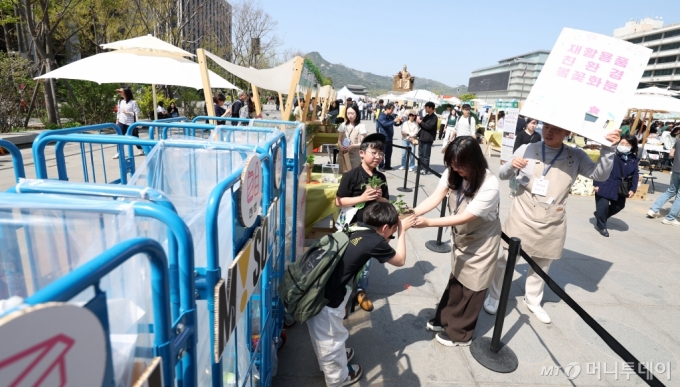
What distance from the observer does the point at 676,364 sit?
316 cm

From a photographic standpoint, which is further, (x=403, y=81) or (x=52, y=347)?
(x=403, y=81)

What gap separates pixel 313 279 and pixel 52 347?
5.40 feet

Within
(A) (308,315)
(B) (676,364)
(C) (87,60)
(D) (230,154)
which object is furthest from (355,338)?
(C) (87,60)

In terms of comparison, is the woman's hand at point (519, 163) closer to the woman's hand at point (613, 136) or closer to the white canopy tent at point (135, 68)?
the woman's hand at point (613, 136)

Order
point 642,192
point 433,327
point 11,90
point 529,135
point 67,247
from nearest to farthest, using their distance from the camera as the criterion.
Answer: point 67,247
point 433,327
point 529,135
point 642,192
point 11,90

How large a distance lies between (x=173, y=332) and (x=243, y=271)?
1.64 feet

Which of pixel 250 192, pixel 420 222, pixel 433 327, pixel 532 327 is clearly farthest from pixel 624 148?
pixel 250 192

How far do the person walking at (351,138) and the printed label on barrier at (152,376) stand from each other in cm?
513

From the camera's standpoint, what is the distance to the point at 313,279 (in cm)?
221

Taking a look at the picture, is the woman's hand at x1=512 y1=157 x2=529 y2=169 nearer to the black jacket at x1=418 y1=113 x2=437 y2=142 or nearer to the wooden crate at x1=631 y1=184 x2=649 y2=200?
the black jacket at x1=418 y1=113 x2=437 y2=142

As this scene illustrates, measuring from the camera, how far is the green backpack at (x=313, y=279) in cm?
→ 222

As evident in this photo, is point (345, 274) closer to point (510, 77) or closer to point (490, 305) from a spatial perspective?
point (490, 305)

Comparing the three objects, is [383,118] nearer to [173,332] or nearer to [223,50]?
[173,332]

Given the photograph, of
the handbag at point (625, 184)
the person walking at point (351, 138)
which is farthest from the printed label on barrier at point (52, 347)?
the handbag at point (625, 184)
